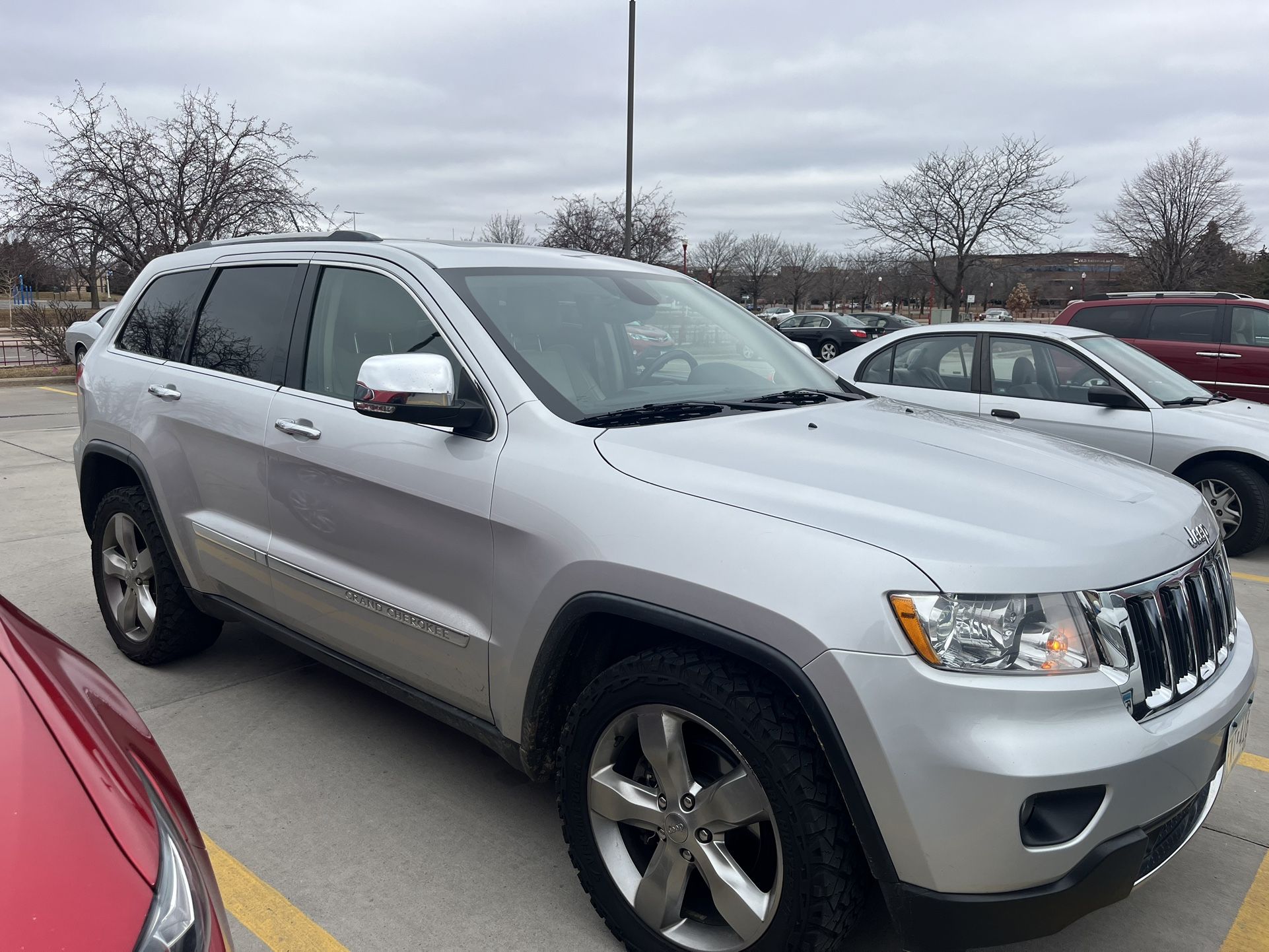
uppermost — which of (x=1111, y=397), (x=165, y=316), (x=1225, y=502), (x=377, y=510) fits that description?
(x=165, y=316)

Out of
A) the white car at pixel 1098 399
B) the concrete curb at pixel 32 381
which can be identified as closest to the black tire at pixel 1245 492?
the white car at pixel 1098 399

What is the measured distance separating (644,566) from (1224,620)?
4.97 ft

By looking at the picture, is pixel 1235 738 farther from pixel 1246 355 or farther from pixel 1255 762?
pixel 1246 355

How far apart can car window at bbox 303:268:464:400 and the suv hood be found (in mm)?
925

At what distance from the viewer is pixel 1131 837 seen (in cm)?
196

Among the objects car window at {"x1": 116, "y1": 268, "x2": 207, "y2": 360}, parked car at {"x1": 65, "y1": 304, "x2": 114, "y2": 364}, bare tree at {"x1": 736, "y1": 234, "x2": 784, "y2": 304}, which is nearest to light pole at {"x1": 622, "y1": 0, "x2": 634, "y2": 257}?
parked car at {"x1": 65, "y1": 304, "x2": 114, "y2": 364}

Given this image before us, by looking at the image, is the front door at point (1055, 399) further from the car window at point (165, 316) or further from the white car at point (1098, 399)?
the car window at point (165, 316)

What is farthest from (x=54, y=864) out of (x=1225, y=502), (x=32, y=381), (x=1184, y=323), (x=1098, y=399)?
(x=32, y=381)

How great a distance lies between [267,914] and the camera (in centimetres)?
263

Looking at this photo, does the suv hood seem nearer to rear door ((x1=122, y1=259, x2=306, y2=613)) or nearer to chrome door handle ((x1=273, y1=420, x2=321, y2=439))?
chrome door handle ((x1=273, y1=420, x2=321, y2=439))

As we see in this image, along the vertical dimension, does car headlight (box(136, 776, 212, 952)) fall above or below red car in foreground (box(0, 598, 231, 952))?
below

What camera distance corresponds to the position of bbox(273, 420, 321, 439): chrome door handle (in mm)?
3182

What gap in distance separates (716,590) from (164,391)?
284cm

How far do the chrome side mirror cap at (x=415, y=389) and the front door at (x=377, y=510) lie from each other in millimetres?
106
